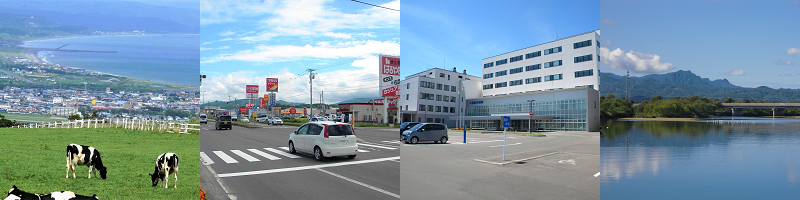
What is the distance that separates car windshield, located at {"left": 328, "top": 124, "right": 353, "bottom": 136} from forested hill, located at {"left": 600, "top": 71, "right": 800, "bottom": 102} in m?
4.84

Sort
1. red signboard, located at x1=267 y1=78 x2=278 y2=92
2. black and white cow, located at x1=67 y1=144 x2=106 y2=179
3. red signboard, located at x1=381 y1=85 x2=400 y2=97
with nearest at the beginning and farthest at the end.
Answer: red signboard, located at x1=381 y1=85 x2=400 y2=97 < red signboard, located at x1=267 y1=78 x2=278 y2=92 < black and white cow, located at x1=67 y1=144 x2=106 y2=179

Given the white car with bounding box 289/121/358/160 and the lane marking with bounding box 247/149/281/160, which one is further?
the white car with bounding box 289/121/358/160

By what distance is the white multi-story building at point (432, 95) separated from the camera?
419 cm

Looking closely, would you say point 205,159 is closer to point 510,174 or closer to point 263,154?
point 263,154

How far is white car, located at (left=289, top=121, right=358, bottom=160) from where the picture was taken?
7.21m

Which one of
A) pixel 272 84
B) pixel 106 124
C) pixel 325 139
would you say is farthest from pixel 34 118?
pixel 272 84

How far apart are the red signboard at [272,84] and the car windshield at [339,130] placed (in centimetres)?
262


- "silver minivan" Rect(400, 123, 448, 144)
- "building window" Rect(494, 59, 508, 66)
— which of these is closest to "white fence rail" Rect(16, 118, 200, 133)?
"silver minivan" Rect(400, 123, 448, 144)

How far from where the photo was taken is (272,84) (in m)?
4.62

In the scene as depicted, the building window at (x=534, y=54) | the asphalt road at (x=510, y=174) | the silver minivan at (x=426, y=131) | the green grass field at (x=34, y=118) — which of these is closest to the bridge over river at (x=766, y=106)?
the asphalt road at (x=510, y=174)

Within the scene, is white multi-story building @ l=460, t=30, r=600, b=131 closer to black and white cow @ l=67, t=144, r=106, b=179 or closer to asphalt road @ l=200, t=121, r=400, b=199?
asphalt road @ l=200, t=121, r=400, b=199

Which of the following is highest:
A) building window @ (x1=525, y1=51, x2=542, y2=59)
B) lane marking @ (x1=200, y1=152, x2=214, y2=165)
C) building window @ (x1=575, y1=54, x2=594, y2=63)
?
building window @ (x1=525, y1=51, x2=542, y2=59)

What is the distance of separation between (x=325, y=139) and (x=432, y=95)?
3.43 meters

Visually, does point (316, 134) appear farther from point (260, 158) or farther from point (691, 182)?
point (691, 182)
